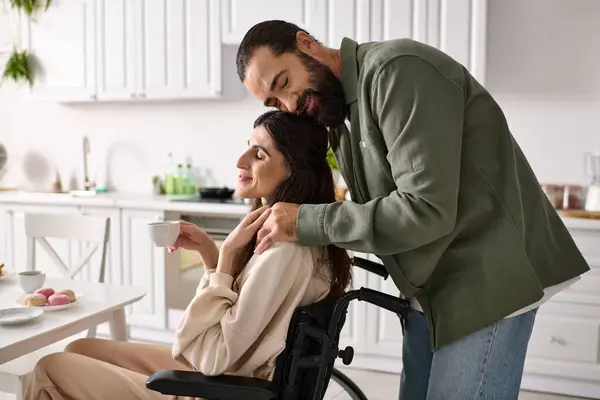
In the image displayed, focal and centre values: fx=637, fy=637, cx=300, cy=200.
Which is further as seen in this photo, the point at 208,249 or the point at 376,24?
the point at 376,24

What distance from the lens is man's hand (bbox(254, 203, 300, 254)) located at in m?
1.37

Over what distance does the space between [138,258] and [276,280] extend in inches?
98.7

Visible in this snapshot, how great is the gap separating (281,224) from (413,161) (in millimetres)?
321

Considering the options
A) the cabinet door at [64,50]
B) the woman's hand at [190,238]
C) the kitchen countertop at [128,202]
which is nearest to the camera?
the woman's hand at [190,238]

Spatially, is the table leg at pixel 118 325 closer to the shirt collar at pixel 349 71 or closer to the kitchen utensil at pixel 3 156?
the shirt collar at pixel 349 71

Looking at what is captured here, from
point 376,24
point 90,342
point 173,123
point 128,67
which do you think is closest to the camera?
point 90,342

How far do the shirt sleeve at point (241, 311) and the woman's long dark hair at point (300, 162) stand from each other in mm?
118

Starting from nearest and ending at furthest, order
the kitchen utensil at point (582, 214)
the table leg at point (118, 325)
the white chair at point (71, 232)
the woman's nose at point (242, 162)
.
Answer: the woman's nose at point (242, 162), the table leg at point (118, 325), the white chair at point (71, 232), the kitchen utensil at point (582, 214)

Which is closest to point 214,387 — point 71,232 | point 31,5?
point 71,232

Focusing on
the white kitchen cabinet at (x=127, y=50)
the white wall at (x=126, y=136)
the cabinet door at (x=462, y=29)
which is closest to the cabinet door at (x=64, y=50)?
the white kitchen cabinet at (x=127, y=50)

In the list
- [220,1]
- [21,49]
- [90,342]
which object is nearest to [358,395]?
[90,342]

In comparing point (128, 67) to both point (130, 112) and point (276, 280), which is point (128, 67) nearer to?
point (130, 112)

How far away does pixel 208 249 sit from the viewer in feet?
5.82

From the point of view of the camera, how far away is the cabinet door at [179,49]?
371cm
